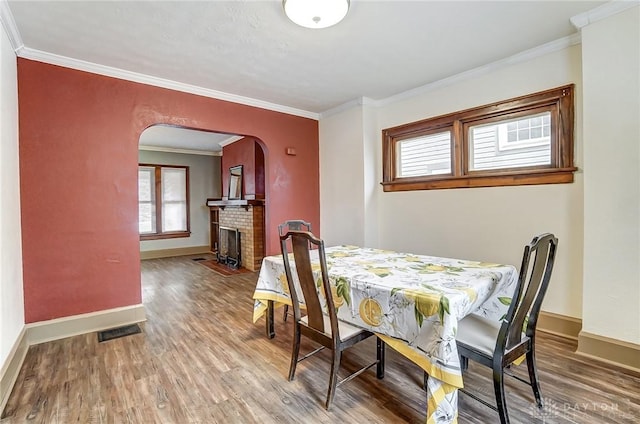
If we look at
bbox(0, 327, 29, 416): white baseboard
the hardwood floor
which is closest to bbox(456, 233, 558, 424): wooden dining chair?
the hardwood floor

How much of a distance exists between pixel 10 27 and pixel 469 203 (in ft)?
13.7

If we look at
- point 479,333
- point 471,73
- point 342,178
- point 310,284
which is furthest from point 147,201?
point 479,333

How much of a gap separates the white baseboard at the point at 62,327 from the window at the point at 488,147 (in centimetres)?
328

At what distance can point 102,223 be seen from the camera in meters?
2.96

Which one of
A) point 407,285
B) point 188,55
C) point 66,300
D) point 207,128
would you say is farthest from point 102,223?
point 407,285

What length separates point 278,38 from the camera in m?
2.49

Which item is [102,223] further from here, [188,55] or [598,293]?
[598,293]

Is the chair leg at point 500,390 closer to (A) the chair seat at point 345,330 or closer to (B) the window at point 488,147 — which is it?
(A) the chair seat at point 345,330

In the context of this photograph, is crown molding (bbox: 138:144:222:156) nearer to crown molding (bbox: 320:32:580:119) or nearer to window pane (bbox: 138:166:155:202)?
window pane (bbox: 138:166:155:202)

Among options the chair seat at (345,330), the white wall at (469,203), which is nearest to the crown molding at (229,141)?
the white wall at (469,203)

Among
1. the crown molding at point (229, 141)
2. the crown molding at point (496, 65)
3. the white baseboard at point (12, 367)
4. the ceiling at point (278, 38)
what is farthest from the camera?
the crown molding at point (229, 141)

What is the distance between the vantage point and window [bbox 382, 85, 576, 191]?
2.65 m

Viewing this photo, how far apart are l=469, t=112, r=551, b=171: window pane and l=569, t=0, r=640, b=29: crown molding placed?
0.72 m

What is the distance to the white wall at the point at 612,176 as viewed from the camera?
2.11 meters
